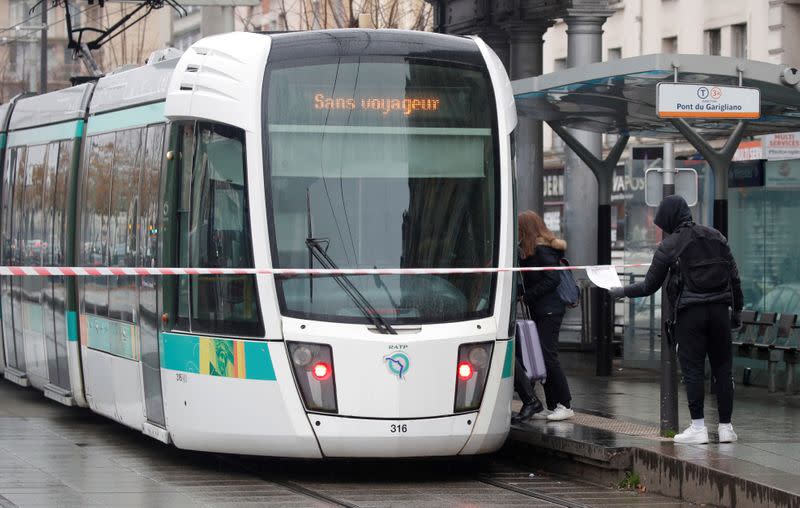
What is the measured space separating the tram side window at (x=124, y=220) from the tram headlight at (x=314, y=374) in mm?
2147

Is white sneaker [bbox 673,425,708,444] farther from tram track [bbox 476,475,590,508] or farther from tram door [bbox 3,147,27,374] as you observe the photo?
tram door [bbox 3,147,27,374]

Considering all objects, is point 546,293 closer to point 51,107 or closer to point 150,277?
point 150,277

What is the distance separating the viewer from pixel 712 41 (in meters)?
40.3

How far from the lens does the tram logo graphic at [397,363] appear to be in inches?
428

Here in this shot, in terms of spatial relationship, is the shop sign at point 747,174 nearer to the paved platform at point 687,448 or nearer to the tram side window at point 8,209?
the paved platform at point 687,448

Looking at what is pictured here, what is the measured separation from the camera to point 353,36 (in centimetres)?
1166

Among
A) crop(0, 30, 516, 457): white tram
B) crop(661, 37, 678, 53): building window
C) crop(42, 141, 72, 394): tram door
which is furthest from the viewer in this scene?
crop(661, 37, 678, 53): building window

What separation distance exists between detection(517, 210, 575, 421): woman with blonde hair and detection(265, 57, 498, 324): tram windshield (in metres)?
1.39

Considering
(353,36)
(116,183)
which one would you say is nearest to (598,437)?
(353,36)

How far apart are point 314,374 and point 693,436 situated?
2.66 m

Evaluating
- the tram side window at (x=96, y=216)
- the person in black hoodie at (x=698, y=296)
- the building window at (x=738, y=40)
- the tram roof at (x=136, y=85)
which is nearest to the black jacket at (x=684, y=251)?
the person in black hoodie at (x=698, y=296)

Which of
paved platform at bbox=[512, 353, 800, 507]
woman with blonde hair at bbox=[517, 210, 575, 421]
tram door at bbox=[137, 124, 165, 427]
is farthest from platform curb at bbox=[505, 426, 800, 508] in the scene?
tram door at bbox=[137, 124, 165, 427]

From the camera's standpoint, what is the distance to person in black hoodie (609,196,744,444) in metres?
11.5

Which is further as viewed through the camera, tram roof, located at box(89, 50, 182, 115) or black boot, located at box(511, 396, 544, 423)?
black boot, located at box(511, 396, 544, 423)
